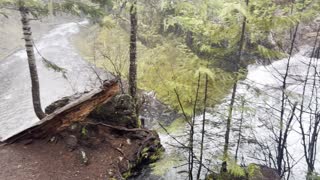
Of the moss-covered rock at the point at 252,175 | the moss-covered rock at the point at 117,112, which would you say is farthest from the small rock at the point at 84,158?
the moss-covered rock at the point at 252,175

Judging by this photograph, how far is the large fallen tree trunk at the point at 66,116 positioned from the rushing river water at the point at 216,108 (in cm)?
245

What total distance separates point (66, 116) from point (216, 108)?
422 centimetres

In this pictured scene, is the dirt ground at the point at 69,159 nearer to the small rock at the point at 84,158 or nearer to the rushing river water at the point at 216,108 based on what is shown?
the small rock at the point at 84,158

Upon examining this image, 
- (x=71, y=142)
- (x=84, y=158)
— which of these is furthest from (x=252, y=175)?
(x=71, y=142)

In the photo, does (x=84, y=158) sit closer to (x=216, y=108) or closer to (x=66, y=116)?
(x=66, y=116)

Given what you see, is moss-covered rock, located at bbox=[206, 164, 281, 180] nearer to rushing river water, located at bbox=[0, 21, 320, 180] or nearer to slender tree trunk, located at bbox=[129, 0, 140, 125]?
rushing river water, located at bbox=[0, 21, 320, 180]

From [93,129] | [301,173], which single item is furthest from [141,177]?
[301,173]

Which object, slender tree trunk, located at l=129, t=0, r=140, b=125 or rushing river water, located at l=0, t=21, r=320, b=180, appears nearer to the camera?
rushing river water, located at l=0, t=21, r=320, b=180

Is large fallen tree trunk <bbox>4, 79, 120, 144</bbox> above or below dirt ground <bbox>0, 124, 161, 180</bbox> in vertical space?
above

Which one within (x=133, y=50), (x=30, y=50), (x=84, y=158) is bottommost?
(x=84, y=158)

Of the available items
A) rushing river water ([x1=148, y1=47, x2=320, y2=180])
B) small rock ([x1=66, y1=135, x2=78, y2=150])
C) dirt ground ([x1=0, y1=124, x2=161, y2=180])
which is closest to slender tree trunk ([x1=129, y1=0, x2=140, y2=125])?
dirt ground ([x1=0, y1=124, x2=161, y2=180])

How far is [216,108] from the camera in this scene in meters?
9.06

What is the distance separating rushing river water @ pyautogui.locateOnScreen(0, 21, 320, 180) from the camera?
9.26 m

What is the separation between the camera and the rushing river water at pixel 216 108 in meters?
9.26
